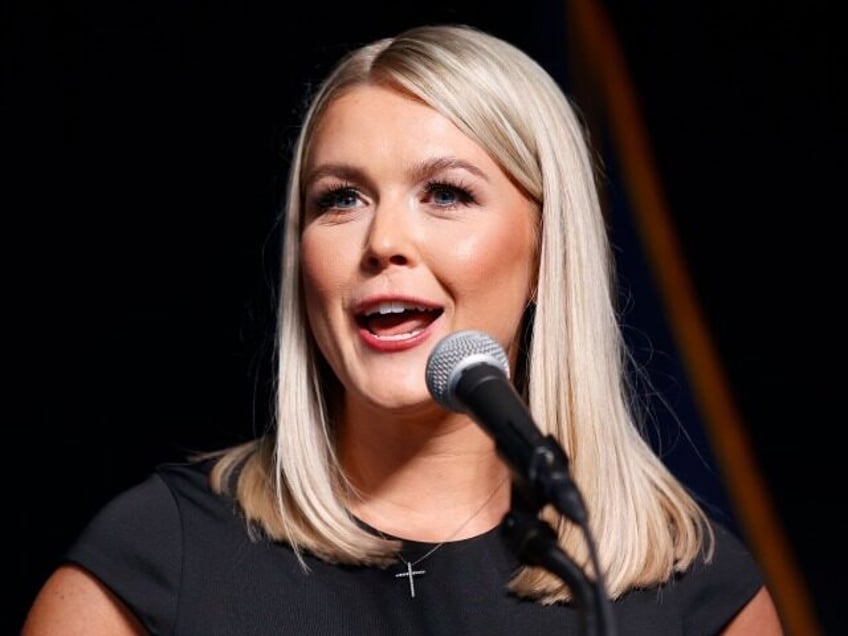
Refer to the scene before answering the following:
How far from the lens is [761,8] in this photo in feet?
10.3

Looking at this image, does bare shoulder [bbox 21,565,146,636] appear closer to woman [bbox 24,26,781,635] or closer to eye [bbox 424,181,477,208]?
woman [bbox 24,26,781,635]

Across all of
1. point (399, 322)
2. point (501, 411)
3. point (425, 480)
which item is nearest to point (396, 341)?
point (399, 322)

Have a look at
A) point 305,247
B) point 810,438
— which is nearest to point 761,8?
point 810,438

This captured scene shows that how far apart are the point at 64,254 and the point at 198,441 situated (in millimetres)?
435

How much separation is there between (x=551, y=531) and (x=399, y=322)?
73 cm

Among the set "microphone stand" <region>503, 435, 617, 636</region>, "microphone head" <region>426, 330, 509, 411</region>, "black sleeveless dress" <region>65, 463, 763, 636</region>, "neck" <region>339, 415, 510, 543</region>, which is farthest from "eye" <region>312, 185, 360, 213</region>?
"microphone stand" <region>503, 435, 617, 636</region>

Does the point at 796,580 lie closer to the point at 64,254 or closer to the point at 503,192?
the point at 503,192

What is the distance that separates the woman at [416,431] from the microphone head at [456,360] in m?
0.45

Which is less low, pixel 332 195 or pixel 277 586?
pixel 332 195

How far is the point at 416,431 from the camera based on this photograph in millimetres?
2191

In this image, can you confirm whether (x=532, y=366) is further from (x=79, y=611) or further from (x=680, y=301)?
(x=680, y=301)

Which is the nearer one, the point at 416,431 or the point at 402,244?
the point at 402,244

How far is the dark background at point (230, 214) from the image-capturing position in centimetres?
267

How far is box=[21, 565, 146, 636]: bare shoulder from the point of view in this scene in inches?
77.8
